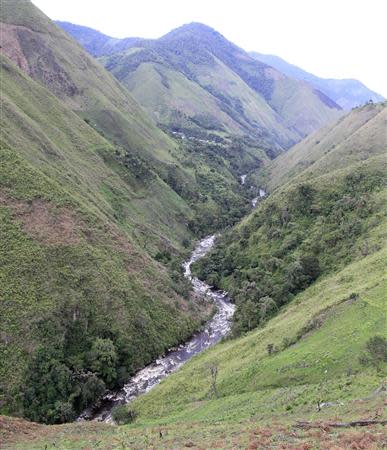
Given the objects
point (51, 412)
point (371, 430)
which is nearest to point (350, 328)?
point (371, 430)

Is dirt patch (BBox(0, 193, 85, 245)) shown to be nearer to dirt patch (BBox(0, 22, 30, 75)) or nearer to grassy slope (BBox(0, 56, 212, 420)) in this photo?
grassy slope (BBox(0, 56, 212, 420))

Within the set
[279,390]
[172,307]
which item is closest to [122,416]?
[279,390]

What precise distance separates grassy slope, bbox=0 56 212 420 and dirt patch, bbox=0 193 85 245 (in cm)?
24

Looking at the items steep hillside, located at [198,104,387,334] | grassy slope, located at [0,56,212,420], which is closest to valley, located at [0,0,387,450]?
grassy slope, located at [0,56,212,420]

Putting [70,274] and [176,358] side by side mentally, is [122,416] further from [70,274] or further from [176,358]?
[70,274]

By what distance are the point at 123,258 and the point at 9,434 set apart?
61.3 m

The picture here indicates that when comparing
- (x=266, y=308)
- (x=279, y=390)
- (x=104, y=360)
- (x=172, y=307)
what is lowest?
(x=266, y=308)

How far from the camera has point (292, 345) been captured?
225 feet

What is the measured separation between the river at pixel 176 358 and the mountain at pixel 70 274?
1974mm

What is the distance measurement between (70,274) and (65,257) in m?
4.46

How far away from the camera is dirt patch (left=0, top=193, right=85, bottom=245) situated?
9681cm

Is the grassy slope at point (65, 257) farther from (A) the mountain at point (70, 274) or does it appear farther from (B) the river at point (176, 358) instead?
(B) the river at point (176, 358)

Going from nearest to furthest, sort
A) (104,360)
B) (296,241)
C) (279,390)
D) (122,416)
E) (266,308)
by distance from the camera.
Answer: (279,390) → (122,416) → (104,360) → (266,308) → (296,241)

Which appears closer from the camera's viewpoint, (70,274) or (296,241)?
(70,274)
